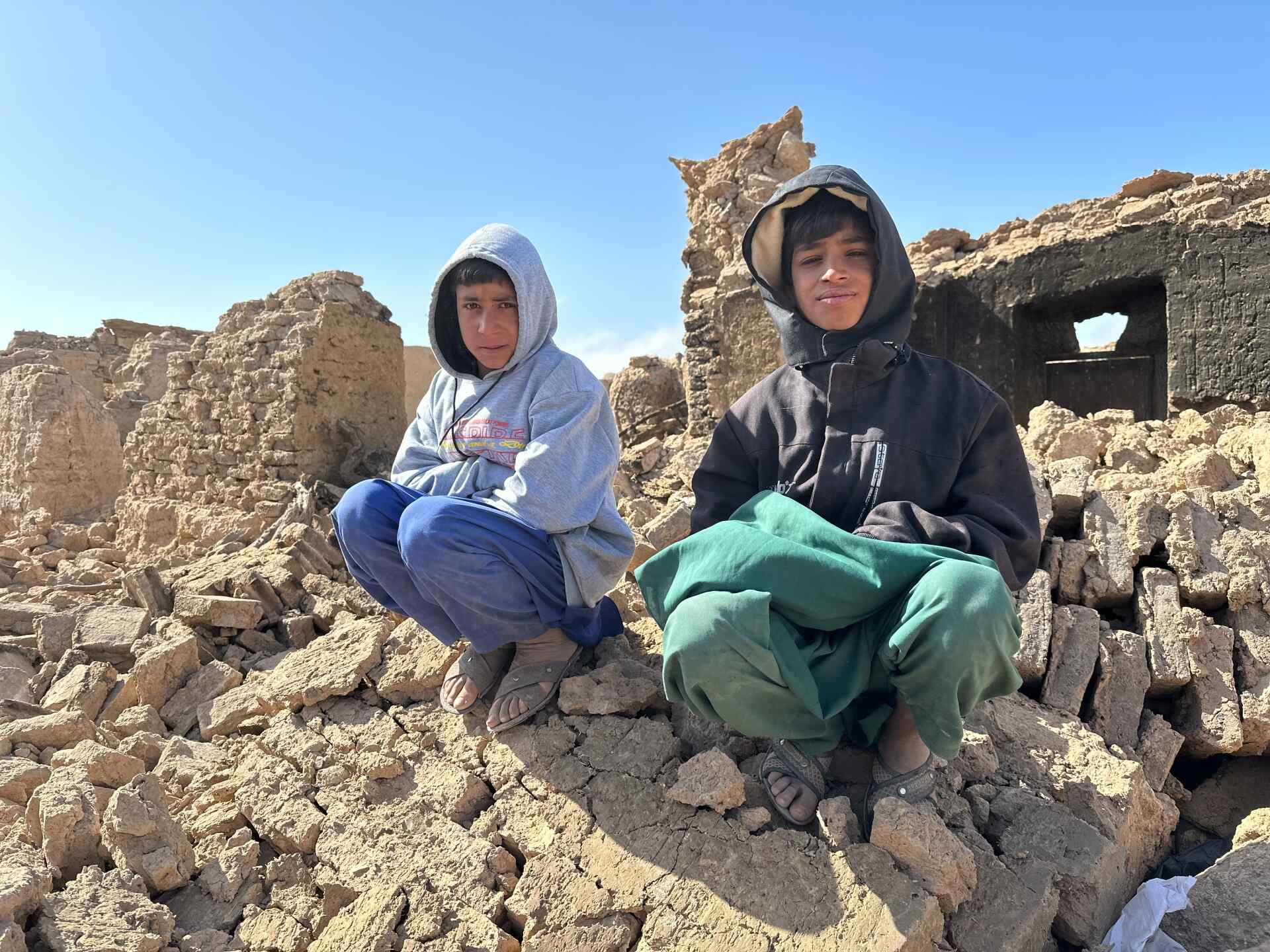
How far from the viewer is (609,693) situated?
2215 millimetres

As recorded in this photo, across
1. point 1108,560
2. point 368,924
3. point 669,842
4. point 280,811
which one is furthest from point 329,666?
point 1108,560

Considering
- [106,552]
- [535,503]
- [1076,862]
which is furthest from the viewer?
[106,552]

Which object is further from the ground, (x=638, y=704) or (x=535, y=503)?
(x=535, y=503)

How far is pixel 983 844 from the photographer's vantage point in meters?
1.78

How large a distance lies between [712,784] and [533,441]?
96cm

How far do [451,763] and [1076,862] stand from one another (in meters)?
1.54

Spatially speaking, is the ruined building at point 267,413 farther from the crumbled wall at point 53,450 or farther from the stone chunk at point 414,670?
the stone chunk at point 414,670

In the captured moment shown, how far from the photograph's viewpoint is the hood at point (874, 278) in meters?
1.90

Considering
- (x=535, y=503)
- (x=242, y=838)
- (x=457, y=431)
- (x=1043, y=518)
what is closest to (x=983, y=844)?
(x=535, y=503)

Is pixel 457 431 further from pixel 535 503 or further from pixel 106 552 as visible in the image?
pixel 106 552

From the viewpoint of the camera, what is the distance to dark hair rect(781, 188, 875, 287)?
1.92m

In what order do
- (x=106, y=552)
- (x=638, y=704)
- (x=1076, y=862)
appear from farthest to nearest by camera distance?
(x=106, y=552) → (x=638, y=704) → (x=1076, y=862)

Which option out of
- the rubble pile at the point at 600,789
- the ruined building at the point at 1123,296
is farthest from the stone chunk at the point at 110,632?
the ruined building at the point at 1123,296

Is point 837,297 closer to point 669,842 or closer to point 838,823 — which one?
point 838,823
